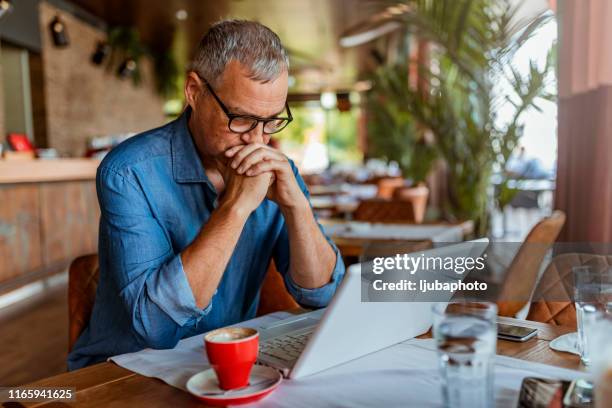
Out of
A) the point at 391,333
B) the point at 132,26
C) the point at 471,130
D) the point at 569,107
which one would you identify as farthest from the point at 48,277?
the point at 132,26

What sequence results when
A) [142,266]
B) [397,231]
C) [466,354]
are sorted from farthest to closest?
[397,231]
[142,266]
[466,354]

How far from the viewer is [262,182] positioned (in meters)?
1.24

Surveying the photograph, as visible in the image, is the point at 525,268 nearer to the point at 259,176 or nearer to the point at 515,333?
the point at 515,333

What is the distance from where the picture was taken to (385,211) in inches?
150

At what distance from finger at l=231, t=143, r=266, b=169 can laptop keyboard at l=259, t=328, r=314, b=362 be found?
397 millimetres

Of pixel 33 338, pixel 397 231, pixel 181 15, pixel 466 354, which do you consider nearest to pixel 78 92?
pixel 181 15

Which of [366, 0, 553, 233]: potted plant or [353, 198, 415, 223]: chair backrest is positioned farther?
[353, 198, 415, 223]: chair backrest

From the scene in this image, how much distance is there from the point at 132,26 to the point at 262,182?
927 cm

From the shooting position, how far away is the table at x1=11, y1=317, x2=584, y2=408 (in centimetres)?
81

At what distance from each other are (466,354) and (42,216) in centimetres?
519

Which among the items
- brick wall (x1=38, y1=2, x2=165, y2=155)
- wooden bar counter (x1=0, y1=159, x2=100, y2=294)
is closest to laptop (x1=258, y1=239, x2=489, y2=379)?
wooden bar counter (x1=0, y1=159, x2=100, y2=294)

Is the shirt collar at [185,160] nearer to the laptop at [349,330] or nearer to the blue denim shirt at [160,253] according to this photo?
the blue denim shirt at [160,253]

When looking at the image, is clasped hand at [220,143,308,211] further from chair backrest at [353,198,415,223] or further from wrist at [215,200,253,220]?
chair backrest at [353,198,415,223]

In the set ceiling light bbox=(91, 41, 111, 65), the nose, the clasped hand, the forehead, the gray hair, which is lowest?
the clasped hand
